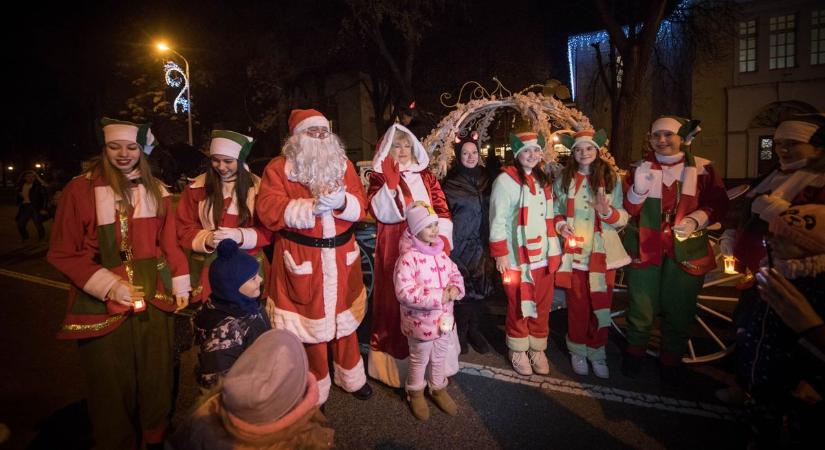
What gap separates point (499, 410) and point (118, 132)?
3308 millimetres

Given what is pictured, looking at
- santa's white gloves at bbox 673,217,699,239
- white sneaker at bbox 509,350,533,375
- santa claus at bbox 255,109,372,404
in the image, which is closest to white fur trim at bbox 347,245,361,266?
santa claus at bbox 255,109,372,404

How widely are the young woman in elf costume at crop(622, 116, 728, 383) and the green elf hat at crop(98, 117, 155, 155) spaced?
12.6 ft

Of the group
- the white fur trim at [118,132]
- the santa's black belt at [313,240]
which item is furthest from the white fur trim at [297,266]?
the white fur trim at [118,132]

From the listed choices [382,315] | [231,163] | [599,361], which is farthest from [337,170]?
[599,361]

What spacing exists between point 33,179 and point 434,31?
12927 millimetres

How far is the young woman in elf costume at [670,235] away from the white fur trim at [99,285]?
395 centimetres

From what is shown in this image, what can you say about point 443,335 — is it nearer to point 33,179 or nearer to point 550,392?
point 550,392

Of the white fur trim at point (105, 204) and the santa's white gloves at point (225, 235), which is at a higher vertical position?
the white fur trim at point (105, 204)

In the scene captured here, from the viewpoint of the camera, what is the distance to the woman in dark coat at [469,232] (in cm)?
423

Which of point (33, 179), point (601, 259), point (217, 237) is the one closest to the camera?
point (217, 237)

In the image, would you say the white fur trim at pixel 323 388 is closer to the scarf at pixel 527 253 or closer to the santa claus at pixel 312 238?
the santa claus at pixel 312 238

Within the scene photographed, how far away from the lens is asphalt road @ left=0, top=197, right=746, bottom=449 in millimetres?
2998

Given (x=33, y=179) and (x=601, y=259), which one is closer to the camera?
(x=601, y=259)

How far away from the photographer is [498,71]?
15195 mm
